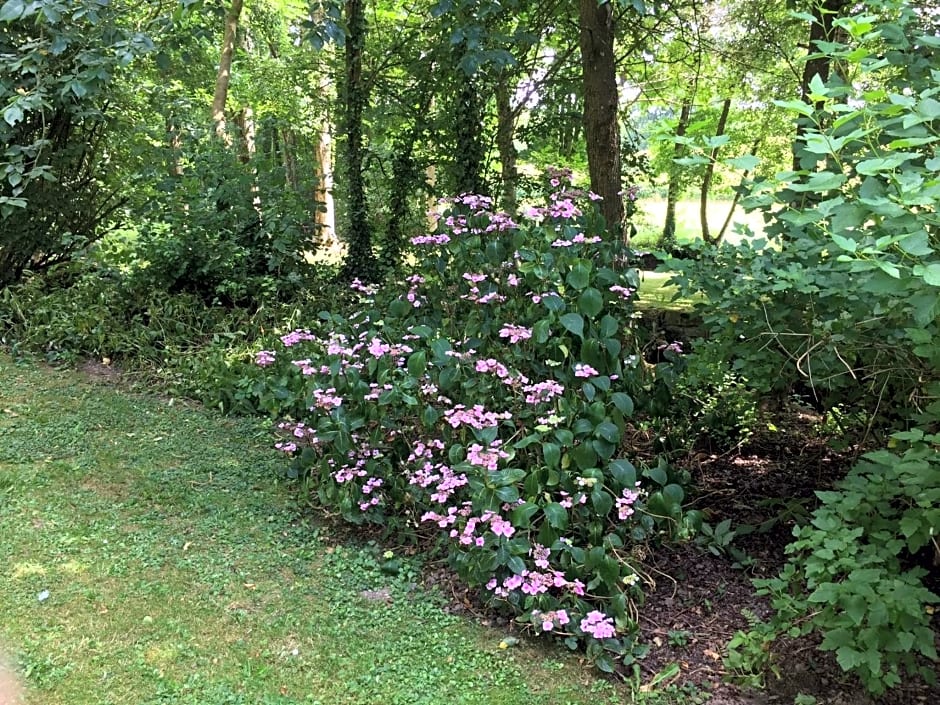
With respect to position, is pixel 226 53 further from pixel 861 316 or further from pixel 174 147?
pixel 861 316

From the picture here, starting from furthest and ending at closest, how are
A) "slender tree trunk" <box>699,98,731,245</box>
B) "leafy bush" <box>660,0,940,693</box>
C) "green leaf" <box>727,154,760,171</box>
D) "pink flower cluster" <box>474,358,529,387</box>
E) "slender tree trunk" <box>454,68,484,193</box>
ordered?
"slender tree trunk" <box>699,98,731,245</box> → "slender tree trunk" <box>454,68,484,193</box> → "pink flower cluster" <box>474,358,529,387</box> → "green leaf" <box>727,154,760,171</box> → "leafy bush" <box>660,0,940,693</box>

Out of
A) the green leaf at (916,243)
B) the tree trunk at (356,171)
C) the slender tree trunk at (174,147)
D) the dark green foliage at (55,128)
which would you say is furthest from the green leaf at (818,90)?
the slender tree trunk at (174,147)

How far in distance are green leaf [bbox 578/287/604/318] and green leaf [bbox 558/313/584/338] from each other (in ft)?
0.15

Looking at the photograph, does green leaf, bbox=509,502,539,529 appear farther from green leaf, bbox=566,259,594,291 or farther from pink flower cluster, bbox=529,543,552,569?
green leaf, bbox=566,259,594,291

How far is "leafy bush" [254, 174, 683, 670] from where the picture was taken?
2357 millimetres

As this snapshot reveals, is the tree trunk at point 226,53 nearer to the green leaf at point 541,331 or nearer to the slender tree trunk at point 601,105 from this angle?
the slender tree trunk at point 601,105

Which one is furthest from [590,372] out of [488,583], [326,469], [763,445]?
[763,445]

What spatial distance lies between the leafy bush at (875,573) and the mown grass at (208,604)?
67cm

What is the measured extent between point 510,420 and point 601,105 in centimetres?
239

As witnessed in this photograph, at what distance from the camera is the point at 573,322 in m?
2.69

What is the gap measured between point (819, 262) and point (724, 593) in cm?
138

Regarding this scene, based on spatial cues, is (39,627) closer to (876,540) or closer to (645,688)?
(645,688)

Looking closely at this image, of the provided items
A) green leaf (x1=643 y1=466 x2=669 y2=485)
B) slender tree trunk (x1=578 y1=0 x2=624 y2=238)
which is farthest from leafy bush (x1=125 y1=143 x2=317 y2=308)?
green leaf (x1=643 y1=466 x2=669 y2=485)

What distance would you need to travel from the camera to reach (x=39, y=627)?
2.19 metres
